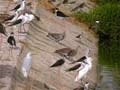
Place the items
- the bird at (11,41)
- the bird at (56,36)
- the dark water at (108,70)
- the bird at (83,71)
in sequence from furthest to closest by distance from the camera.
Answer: the bird at (56,36), the dark water at (108,70), the bird at (11,41), the bird at (83,71)

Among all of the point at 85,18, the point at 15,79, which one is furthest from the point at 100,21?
the point at 15,79

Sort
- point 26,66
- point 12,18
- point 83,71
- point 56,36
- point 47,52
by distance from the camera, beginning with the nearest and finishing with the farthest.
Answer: point 26,66 → point 83,71 → point 47,52 → point 12,18 → point 56,36

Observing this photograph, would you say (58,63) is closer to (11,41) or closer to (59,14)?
(11,41)

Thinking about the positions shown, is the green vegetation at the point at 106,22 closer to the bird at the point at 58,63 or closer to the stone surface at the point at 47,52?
the stone surface at the point at 47,52

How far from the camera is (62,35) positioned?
1194 inches

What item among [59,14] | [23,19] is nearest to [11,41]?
[23,19]

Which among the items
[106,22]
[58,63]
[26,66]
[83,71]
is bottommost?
[106,22]

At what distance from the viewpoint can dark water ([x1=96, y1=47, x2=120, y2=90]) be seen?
24234mm

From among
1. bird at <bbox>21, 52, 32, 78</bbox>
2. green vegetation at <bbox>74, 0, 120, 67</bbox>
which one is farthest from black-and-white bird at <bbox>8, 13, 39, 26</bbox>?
bird at <bbox>21, 52, 32, 78</bbox>

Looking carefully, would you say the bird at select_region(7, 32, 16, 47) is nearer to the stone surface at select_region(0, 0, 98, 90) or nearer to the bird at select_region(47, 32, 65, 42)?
the stone surface at select_region(0, 0, 98, 90)

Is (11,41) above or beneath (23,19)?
above

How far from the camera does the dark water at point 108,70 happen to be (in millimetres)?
24234

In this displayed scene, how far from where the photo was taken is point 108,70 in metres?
26.9

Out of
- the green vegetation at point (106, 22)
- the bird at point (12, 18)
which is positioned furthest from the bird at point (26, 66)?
the green vegetation at point (106, 22)
